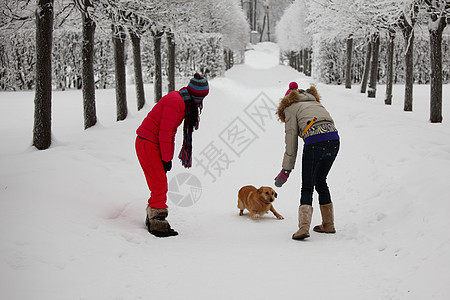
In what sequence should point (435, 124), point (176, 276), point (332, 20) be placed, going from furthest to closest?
point (332, 20)
point (435, 124)
point (176, 276)

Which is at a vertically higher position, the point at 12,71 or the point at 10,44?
the point at 10,44

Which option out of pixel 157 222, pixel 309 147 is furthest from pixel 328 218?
pixel 157 222

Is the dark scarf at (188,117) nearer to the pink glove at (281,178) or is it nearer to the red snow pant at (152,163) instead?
the red snow pant at (152,163)

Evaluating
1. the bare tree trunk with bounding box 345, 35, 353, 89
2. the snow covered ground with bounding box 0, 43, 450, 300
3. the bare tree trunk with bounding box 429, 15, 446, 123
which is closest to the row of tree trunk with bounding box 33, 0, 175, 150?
the snow covered ground with bounding box 0, 43, 450, 300

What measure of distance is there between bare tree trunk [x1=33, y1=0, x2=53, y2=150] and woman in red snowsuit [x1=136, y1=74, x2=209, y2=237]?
355 centimetres

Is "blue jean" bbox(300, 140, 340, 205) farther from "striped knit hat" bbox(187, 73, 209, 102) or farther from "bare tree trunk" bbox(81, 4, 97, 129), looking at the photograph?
"bare tree trunk" bbox(81, 4, 97, 129)

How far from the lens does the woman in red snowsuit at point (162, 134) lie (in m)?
4.39

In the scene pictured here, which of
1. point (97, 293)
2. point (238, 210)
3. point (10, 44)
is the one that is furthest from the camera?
point (10, 44)

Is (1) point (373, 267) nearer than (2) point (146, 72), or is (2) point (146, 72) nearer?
(1) point (373, 267)

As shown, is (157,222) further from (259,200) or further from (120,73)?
(120,73)

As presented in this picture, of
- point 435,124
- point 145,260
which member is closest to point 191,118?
point 145,260

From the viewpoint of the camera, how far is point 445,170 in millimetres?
5211

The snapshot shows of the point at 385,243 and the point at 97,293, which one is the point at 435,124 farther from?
the point at 97,293

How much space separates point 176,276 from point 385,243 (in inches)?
87.4
